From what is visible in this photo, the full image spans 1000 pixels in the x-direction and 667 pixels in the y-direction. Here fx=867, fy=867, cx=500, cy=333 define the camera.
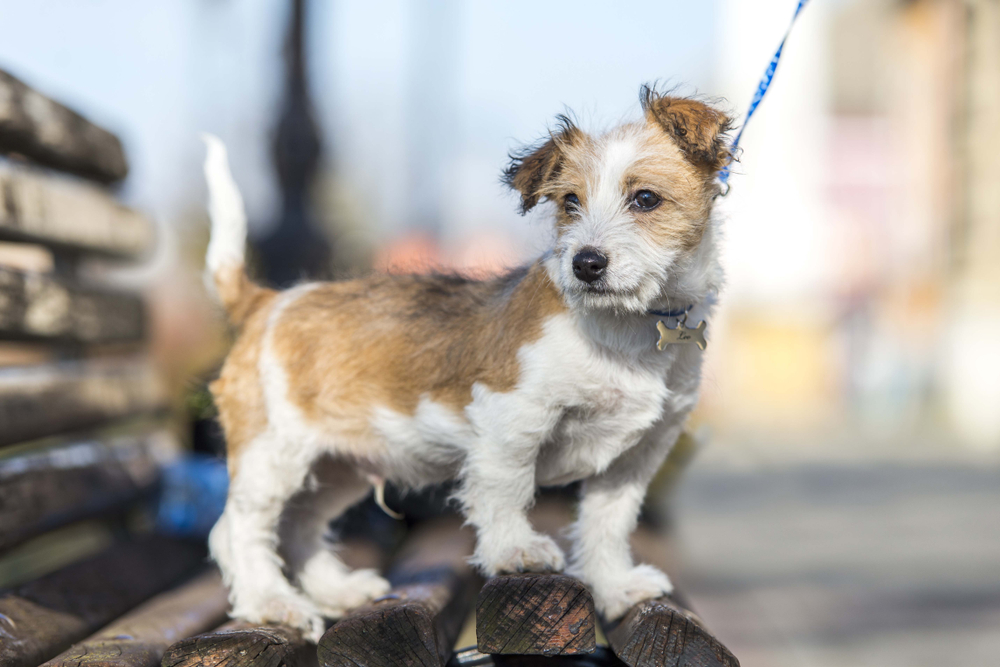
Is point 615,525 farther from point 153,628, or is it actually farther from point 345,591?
point 153,628

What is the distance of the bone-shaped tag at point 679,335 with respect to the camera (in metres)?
2.66

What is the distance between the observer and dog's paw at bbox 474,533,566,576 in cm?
269

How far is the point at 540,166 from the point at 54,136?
2665 mm

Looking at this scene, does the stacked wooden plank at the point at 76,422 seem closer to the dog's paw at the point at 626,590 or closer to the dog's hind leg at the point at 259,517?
the dog's hind leg at the point at 259,517

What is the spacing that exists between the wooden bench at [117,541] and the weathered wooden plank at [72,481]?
0.4 inches

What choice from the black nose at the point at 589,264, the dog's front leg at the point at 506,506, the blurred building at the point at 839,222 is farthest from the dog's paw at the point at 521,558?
the blurred building at the point at 839,222

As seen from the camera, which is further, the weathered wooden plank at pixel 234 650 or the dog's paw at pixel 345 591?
the dog's paw at pixel 345 591

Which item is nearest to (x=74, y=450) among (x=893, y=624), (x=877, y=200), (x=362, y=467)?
(x=362, y=467)

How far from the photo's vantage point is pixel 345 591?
127 inches

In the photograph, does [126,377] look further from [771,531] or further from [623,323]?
[771,531]

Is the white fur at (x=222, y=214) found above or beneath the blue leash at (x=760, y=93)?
beneath

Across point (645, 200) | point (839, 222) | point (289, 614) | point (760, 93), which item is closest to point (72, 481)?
point (289, 614)

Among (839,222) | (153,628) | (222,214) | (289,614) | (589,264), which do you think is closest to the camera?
(589,264)

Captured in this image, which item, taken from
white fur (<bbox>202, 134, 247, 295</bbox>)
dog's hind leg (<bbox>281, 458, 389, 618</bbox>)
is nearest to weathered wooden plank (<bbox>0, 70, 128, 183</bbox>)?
white fur (<bbox>202, 134, 247, 295</bbox>)
